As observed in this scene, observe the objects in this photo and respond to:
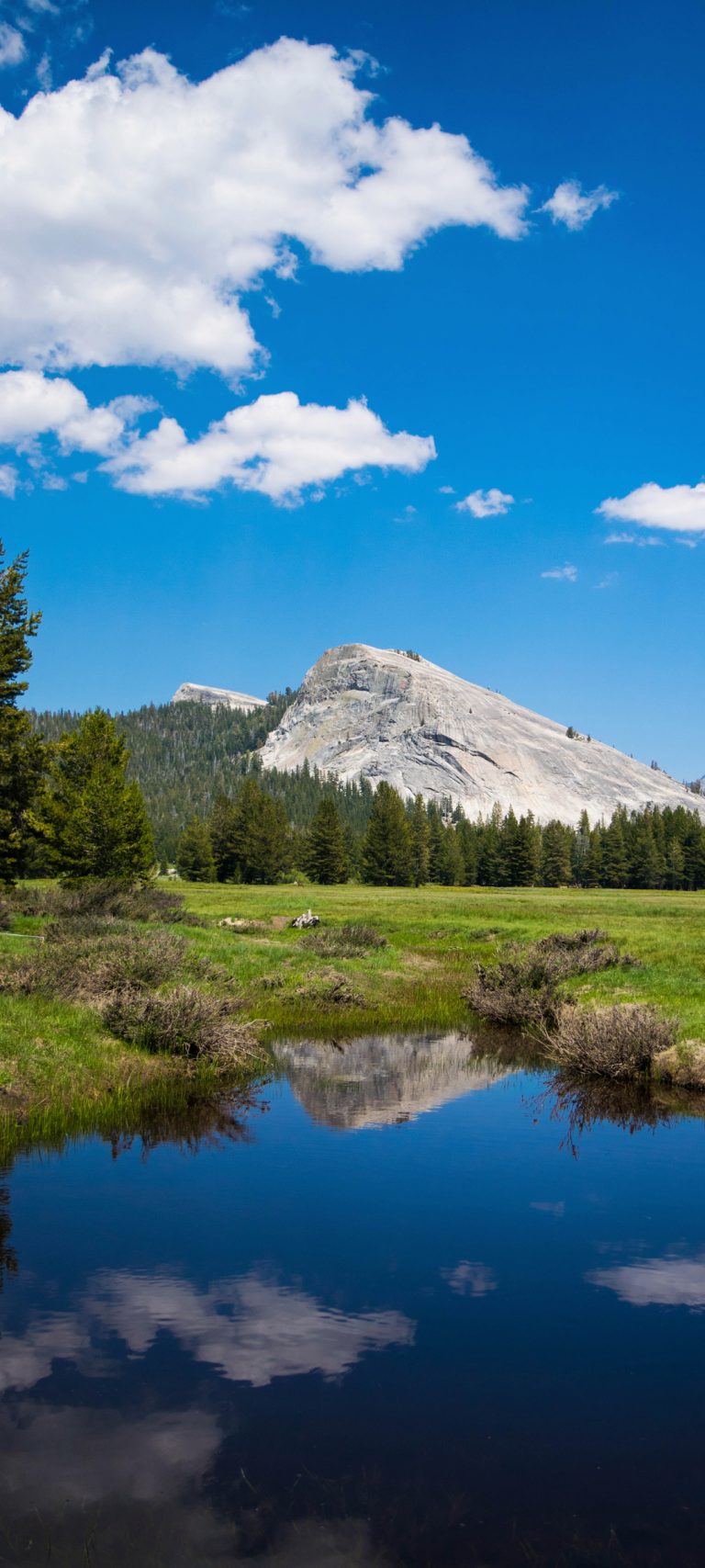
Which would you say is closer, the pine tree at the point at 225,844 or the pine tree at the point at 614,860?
the pine tree at the point at 225,844

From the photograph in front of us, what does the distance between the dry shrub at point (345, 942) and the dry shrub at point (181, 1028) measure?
14.5 meters

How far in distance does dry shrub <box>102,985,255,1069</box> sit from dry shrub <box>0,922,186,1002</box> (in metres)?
1.33

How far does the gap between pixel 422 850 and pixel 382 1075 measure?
11300 centimetres

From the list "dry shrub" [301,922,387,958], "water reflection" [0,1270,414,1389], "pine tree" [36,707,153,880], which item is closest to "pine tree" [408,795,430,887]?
"pine tree" [36,707,153,880]

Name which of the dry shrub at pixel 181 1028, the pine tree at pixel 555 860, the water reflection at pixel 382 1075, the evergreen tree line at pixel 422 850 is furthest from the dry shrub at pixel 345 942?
the pine tree at pixel 555 860

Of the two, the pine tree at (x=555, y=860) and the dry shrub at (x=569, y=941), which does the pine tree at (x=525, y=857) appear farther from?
the dry shrub at (x=569, y=941)

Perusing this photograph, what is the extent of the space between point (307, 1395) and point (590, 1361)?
278 centimetres

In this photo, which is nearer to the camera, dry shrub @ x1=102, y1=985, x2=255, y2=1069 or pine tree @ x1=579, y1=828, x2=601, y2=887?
dry shrub @ x1=102, y1=985, x2=255, y2=1069

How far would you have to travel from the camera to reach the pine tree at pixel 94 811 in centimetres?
4988

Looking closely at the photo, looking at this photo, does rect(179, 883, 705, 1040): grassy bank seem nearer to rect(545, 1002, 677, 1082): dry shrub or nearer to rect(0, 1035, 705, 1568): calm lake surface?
rect(545, 1002, 677, 1082): dry shrub

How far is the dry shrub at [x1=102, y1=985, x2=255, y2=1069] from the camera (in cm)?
1925

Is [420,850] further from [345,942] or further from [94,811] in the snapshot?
[345,942]

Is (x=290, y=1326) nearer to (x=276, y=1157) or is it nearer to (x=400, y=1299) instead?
(x=400, y=1299)

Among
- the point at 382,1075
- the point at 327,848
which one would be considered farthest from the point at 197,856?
the point at 382,1075
